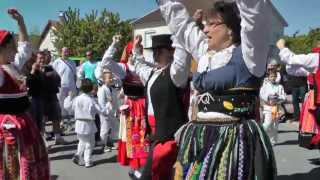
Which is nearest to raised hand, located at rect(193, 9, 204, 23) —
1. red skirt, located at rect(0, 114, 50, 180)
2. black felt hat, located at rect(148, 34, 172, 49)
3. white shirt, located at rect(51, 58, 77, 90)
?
black felt hat, located at rect(148, 34, 172, 49)

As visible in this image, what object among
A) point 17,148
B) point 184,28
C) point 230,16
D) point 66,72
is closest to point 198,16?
point 184,28

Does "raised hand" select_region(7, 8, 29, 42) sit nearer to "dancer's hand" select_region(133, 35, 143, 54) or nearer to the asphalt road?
"dancer's hand" select_region(133, 35, 143, 54)

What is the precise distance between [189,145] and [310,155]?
5712 millimetres

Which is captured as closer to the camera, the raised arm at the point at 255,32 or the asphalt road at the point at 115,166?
the raised arm at the point at 255,32

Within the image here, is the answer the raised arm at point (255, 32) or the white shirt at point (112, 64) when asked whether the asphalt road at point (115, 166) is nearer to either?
the white shirt at point (112, 64)

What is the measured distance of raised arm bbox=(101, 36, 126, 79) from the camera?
5703 millimetres

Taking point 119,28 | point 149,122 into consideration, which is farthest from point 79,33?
point 149,122

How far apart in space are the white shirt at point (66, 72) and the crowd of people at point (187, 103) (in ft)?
10.1

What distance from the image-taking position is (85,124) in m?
7.63

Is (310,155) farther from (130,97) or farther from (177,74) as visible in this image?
(177,74)

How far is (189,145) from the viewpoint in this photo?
2873 millimetres

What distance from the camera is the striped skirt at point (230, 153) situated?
270 cm

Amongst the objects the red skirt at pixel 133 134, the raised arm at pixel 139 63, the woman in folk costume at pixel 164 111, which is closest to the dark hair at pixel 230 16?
the woman in folk costume at pixel 164 111

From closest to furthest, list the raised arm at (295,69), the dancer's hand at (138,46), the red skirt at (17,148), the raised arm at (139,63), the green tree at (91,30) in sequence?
the red skirt at (17,148) → the raised arm at (139,63) → the dancer's hand at (138,46) → the raised arm at (295,69) → the green tree at (91,30)
